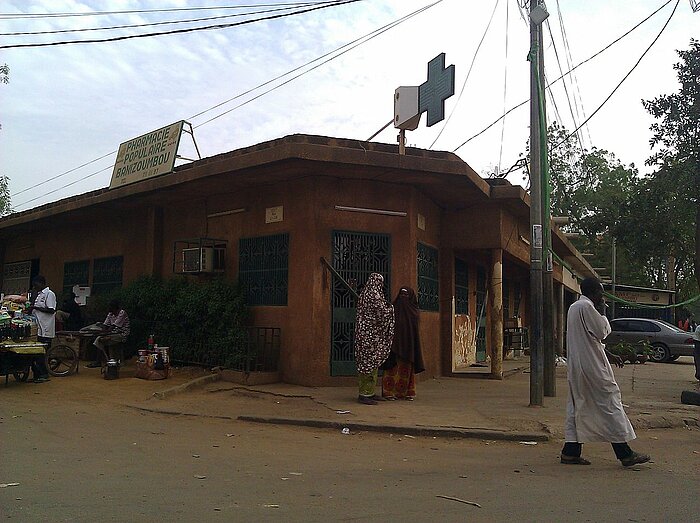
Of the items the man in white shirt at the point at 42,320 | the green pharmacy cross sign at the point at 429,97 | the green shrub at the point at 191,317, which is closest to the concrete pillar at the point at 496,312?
the green pharmacy cross sign at the point at 429,97

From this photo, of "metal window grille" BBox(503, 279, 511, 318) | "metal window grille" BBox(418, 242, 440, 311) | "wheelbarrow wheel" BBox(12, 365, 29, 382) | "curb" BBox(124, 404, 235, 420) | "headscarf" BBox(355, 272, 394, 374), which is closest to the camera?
"curb" BBox(124, 404, 235, 420)

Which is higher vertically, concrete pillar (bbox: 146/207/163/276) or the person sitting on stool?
concrete pillar (bbox: 146/207/163/276)

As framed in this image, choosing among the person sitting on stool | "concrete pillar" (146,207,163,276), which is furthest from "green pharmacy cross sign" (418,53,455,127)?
the person sitting on stool

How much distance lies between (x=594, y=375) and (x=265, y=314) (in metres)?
6.27

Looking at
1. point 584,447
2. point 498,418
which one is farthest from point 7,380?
point 584,447

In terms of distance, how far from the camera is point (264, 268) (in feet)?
37.7

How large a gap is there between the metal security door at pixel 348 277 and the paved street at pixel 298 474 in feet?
5.36

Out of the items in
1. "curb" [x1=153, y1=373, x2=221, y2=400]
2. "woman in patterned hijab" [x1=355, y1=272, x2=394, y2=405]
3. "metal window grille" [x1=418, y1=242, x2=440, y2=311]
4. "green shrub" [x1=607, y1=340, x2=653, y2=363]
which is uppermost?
"metal window grille" [x1=418, y1=242, x2=440, y2=311]

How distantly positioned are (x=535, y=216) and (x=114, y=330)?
26.2 ft

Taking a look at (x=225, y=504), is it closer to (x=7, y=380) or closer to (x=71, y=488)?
(x=71, y=488)

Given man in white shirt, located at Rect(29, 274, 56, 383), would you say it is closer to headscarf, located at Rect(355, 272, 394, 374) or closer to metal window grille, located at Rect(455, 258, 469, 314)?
headscarf, located at Rect(355, 272, 394, 374)

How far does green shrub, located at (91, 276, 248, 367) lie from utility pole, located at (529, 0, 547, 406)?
15.2ft

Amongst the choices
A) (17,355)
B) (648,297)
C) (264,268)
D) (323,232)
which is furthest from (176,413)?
(648,297)

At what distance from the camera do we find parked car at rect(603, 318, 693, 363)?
22.1 meters
